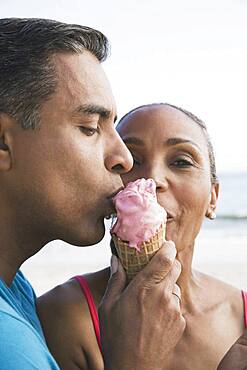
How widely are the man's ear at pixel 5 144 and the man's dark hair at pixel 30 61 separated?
0.09ft

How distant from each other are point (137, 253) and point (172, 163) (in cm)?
64

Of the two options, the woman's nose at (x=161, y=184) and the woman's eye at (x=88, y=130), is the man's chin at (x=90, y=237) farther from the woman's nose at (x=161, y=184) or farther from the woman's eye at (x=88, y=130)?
the woman's nose at (x=161, y=184)

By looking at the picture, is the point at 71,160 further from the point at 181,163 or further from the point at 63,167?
the point at 181,163

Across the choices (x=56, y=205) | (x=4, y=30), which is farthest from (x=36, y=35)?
(x=56, y=205)

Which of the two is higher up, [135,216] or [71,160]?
[71,160]

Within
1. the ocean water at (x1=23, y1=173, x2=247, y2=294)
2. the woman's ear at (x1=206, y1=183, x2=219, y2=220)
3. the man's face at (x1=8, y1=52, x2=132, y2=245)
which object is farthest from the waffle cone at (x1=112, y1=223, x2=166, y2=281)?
the ocean water at (x1=23, y1=173, x2=247, y2=294)

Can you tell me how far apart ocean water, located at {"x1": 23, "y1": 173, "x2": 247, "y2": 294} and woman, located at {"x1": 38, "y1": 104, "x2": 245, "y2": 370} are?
6334 millimetres

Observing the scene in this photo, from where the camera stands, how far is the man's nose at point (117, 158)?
6.44 ft

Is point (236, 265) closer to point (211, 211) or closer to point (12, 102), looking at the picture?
point (211, 211)

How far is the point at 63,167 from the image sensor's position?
1.88 meters

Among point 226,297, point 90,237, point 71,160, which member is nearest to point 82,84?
point 71,160

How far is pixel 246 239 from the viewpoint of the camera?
730 inches

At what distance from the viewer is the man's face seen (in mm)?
1861

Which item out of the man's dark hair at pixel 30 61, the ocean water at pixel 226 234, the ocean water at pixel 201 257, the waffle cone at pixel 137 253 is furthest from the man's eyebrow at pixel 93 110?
the ocean water at pixel 226 234
